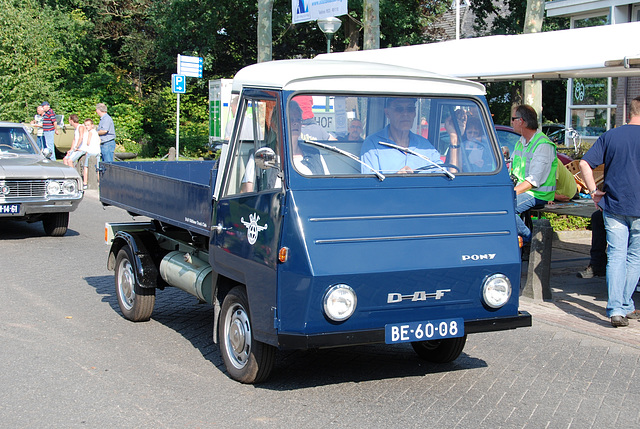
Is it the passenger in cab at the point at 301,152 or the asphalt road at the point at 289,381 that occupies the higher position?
the passenger in cab at the point at 301,152

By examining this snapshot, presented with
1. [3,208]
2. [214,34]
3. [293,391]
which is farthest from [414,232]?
[214,34]

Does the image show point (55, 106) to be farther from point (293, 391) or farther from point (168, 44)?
point (293, 391)

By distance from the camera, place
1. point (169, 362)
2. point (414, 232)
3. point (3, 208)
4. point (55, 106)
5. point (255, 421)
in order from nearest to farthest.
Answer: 1. point (255, 421)
2. point (414, 232)
3. point (169, 362)
4. point (3, 208)
5. point (55, 106)

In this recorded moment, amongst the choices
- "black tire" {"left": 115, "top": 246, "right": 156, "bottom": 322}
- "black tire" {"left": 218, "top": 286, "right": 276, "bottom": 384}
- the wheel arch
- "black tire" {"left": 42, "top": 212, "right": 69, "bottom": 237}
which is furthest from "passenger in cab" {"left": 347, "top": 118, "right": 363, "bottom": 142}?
"black tire" {"left": 42, "top": 212, "right": 69, "bottom": 237}

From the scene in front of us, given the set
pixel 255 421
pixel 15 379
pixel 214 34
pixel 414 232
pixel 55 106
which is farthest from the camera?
pixel 55 106

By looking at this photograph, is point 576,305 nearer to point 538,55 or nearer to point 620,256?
point 620,256

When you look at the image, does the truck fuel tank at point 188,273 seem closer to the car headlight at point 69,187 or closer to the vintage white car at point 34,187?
the vintage white car at point 34,187

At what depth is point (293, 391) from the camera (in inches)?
211

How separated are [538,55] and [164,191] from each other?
195 inches

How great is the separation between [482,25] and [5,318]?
34553 millimetres

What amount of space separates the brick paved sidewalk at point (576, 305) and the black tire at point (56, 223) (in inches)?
295

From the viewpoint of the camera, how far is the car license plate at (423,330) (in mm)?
4953

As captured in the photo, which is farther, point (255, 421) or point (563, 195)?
point (563, 195)

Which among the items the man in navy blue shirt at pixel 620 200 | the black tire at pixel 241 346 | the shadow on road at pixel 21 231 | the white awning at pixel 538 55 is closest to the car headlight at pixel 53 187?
the shadow on road at pixel 21 231
